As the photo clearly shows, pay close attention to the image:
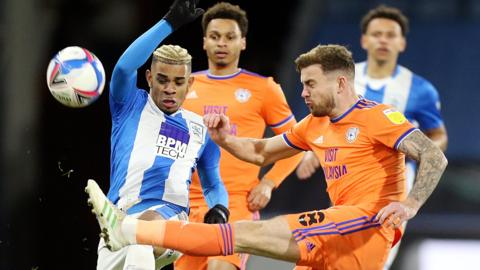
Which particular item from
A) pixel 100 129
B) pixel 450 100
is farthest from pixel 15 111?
pixel 450 100

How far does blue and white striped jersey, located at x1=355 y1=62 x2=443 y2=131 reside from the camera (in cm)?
684

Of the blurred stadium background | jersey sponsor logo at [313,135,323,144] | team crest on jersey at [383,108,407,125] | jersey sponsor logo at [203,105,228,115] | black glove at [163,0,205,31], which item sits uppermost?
black glove at [163,0,205,31]

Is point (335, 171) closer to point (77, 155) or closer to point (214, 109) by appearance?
point (214, 109)

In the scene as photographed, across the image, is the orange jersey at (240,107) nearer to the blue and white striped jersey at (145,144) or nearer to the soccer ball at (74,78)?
the blue and white striped jersey at (145,144)

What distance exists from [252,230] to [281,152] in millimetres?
879

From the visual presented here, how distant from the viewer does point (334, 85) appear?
4871 mm

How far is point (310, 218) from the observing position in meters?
4.64

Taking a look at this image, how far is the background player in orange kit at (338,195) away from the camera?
438cm

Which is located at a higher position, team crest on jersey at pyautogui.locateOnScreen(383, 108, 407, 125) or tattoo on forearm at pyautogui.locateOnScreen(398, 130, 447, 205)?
team crest on jersey at pyautogui.locateOnScreen(383, 108, 407, 125)

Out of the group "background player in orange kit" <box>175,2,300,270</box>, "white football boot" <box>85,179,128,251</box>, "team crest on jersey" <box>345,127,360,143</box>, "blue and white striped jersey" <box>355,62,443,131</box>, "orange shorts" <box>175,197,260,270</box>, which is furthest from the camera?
"blue and white striped jersey" <box>355,62,443,131</box>

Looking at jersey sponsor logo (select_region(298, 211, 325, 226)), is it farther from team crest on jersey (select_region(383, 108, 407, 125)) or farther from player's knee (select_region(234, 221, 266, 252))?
team crest on jersey (select_region(383, 108, 407, 125))

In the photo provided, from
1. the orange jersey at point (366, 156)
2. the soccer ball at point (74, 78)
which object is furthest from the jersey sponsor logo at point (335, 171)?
the soccer ball at point (74, 78)

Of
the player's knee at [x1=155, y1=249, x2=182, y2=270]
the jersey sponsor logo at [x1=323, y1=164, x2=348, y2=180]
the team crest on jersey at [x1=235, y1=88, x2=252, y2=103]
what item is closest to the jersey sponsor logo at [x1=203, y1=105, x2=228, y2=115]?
the team crest on jersey at [x1=235, y1=88, x2=252, y2=103]

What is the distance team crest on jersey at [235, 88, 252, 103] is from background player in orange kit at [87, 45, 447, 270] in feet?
2.78
